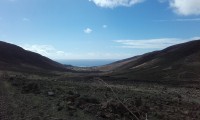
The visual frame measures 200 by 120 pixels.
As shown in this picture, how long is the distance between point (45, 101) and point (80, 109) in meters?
2.65

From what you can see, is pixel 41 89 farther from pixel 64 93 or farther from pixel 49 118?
pixel 49 118

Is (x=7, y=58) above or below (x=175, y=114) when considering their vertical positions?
above

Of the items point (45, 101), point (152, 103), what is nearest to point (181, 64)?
point (152, 103)

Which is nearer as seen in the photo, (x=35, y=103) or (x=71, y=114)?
(x=71, y=114)

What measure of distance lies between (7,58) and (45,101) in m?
56.9

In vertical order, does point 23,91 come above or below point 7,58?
below

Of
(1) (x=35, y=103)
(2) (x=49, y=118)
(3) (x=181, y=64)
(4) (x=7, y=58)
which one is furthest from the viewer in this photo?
(4) (x=7, y=58)

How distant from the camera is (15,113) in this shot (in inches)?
638

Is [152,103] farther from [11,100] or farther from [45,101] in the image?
→ [11,100]

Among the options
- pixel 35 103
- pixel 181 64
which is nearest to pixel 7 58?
pixel 181 64

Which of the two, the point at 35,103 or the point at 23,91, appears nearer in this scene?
the point at 35,103

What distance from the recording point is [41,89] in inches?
918

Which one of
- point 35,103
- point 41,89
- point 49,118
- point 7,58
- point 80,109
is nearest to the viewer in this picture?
point 49,118

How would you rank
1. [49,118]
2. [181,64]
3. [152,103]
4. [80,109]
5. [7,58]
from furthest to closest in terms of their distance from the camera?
[7,58] < [181,64] < [152,103] < [80,109] < [49,118]
